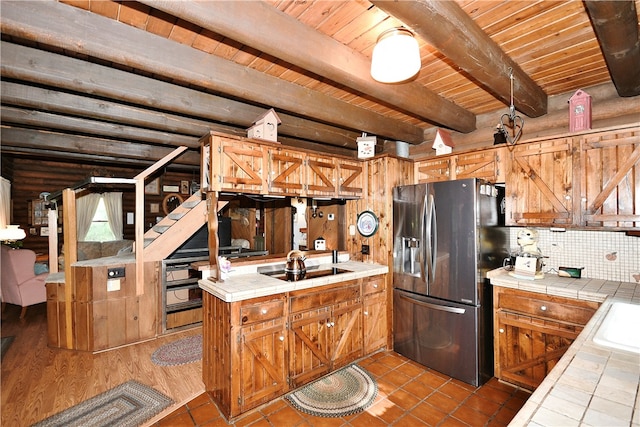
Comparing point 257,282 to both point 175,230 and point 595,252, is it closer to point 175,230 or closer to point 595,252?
point 175,230

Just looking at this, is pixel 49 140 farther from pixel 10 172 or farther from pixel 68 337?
pixel 10 172

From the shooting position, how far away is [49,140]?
13.2 feet

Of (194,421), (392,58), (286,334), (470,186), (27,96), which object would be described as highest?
(27,96)

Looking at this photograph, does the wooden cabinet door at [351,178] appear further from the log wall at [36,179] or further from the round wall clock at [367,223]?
the log wall at [36,179]

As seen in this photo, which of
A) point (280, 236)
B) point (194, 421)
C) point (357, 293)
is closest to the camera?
point (194, 421)

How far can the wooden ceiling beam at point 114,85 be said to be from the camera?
7.06 feet

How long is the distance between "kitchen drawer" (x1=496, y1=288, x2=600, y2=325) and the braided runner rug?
3.26 metres

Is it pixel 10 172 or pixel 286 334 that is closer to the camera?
pixel 286 334

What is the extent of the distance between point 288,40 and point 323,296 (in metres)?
2.21

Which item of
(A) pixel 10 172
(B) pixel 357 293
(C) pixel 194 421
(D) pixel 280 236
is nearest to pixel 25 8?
(C) pixel 194 421

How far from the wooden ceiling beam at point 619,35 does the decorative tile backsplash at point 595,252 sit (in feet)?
4.71

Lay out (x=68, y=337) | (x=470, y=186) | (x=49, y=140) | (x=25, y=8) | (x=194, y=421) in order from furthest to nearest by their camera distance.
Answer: (x=49, y=140) → (x=68, y=337) → (x=470, y=186) → (x=194, y=421) → (x=25, y=8)

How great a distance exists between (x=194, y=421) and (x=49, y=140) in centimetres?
420

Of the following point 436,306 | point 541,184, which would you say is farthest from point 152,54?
point 541,184
